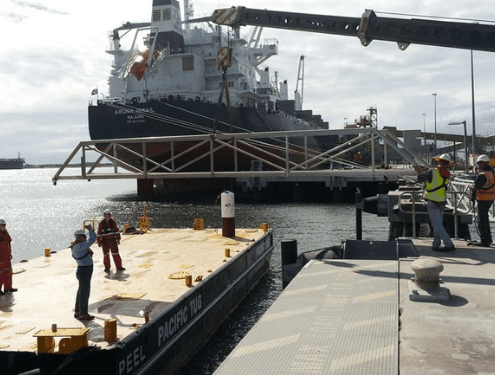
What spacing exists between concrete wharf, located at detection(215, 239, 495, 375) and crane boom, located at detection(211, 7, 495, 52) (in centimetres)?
795

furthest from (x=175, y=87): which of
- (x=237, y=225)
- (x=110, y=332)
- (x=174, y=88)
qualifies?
(x=110, y=332)

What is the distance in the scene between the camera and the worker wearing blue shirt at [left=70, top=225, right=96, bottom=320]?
8898 mm

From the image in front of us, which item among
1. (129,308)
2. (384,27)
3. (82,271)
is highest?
(384,27)

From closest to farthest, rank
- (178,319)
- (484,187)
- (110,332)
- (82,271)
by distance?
(110,332) → (82,271) → (178,319) → (484,187)

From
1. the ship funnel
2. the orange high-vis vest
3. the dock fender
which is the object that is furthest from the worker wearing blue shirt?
the ship funnel

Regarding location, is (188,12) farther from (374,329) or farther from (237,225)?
(374,329)

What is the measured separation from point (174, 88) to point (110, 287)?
5046 centimetres

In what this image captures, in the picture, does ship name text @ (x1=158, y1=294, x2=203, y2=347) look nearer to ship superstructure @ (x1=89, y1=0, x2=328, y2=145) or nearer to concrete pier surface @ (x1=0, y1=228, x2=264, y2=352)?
concrete pier surface @ (x1=0, y1=228, x2=264, y2=352)

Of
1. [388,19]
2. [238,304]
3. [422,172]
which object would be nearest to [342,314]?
[422,172]

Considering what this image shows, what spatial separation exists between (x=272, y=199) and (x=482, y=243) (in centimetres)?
4404

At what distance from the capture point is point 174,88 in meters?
59.1

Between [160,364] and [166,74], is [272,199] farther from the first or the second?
[160,364]

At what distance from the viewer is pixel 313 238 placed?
98.0 ft

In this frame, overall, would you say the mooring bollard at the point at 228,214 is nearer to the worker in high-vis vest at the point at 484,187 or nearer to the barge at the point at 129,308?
the barge at the point at 129,308
